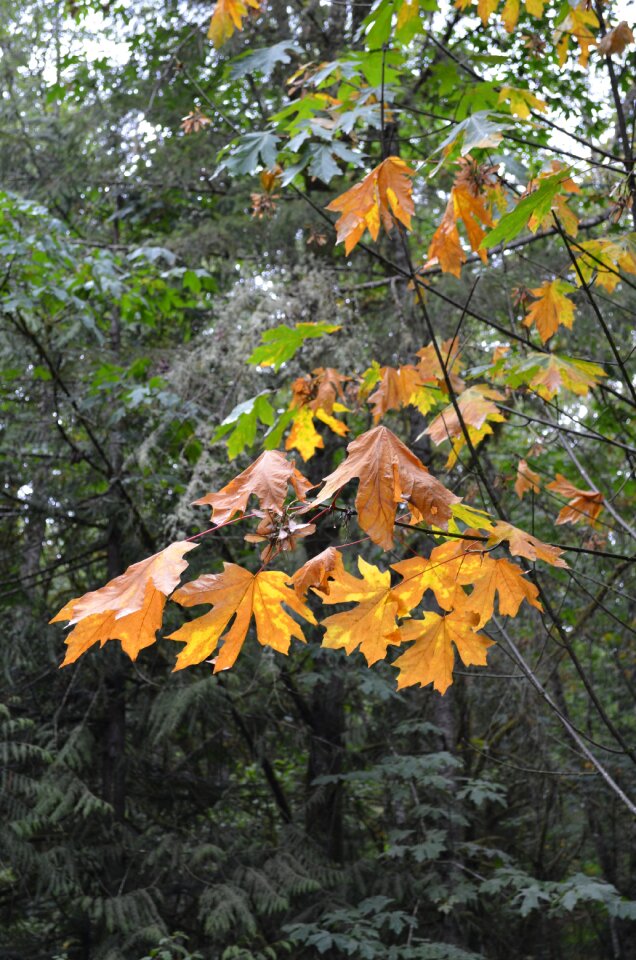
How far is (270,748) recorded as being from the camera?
6453mm

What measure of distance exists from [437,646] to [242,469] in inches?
138

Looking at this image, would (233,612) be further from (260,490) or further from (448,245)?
(448,245)

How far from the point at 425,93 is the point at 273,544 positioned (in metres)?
5.78

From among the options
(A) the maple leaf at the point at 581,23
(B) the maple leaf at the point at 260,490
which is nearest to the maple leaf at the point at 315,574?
(B) the maple leaf at the point at 260,490

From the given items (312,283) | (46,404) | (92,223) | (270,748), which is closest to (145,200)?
(92,223)

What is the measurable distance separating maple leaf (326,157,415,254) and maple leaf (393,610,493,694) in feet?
3.02

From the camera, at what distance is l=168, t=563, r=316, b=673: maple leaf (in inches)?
55.1

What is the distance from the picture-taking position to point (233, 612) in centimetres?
146

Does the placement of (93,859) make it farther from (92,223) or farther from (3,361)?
(92,223)

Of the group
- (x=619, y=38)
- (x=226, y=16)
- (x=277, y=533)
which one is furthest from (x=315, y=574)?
(x=226, y=16)

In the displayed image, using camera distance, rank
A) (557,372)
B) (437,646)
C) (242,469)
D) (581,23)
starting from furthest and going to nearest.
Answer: (242,469)
(581,23)
(557,372)
(437,646)

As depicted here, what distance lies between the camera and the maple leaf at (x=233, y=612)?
140 cm

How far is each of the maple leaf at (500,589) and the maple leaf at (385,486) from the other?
395 millimetres

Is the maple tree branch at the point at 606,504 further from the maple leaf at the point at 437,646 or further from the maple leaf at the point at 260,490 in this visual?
the maple leaf at the point at 260,490
